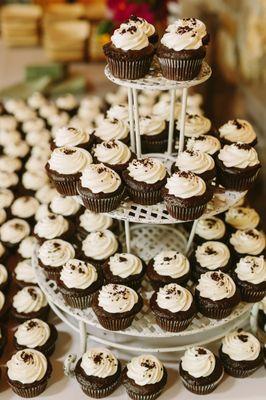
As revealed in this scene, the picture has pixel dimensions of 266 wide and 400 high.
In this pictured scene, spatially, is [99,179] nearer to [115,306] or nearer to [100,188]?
[100,188]

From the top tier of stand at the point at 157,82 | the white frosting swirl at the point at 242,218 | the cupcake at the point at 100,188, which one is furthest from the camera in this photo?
the white frosting swirl at the point at 242,218

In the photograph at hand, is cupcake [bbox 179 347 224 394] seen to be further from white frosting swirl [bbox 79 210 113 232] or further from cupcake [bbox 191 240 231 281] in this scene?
white frosting swirl [bbox 79 210 113 232]

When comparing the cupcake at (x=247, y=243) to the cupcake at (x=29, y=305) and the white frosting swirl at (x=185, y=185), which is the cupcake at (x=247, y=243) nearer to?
the white frosting swirl at (x=185, y=185)

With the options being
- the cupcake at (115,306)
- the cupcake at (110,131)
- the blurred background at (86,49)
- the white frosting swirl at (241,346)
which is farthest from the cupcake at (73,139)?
the blurred background at (86,49)

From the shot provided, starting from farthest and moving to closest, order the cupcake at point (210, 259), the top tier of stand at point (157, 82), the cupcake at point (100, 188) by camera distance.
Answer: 1. the cupcake at point (210, 259)
2. the cupcake at point (100, 188)
3. the top tier of stand at point (157, 82)

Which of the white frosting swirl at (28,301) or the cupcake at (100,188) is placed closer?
the cupcake at (100,188)

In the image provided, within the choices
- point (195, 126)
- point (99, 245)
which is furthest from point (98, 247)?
point (195, 126)

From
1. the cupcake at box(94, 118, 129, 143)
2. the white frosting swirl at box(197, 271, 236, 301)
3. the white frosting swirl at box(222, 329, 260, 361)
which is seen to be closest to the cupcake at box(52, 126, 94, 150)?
the cupcake at box(94, 118, 129, 143)

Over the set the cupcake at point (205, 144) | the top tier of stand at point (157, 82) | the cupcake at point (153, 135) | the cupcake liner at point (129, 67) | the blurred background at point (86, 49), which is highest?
the cupcake liner at point (129, 67)
